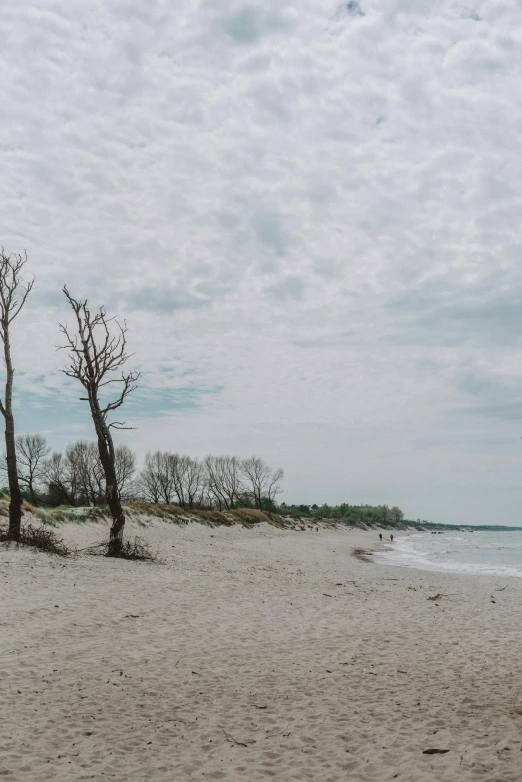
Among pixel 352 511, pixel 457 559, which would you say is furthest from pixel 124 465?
pixel 352 511

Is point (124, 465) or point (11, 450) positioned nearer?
point (11, 450)

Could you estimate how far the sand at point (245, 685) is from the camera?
559cm

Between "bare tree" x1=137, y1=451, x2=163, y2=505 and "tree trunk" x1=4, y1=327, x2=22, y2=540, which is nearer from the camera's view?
"tree trunk" x1=4, y1=327, x2=22, y2=540

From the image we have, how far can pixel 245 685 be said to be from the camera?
7840 millimetres

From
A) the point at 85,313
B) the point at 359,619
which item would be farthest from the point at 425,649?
the point at 85,313

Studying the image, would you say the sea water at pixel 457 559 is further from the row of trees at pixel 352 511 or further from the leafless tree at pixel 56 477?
the row of trees at pixel 352 511

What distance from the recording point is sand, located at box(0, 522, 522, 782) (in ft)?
18.3

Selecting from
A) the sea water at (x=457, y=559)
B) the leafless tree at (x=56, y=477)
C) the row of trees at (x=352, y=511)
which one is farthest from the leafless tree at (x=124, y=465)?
the row of trees at (x=352, y=511)

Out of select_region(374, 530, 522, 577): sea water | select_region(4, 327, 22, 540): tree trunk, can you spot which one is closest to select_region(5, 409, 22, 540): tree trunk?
select_region(4, 327, 22, 540): tree trunk

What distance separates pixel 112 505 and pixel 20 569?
542 centimetres

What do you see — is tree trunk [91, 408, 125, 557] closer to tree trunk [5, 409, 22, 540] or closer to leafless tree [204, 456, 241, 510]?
tree trunk [5, 409, 22, 540]

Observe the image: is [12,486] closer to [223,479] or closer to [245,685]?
[245,685]

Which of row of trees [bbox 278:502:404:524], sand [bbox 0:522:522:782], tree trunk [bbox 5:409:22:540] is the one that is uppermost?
tree trunk [bbox 5:409:22:540]

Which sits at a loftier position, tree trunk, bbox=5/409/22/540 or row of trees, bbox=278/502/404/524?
tree trunk, bbox=5/409/22/540
